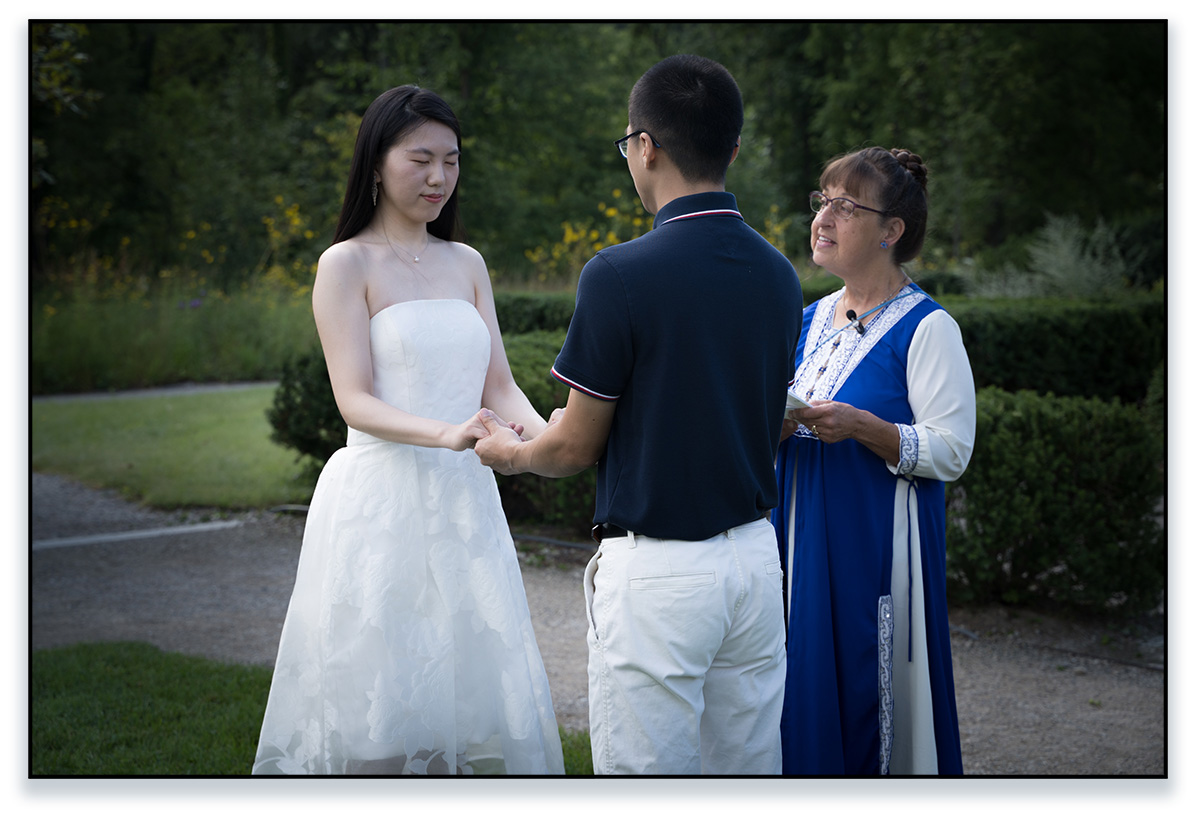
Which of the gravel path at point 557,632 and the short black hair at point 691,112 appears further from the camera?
the gravel path at point 557,632

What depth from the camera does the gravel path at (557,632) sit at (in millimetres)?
3949

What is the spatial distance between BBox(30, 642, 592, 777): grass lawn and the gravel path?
30 centimetres

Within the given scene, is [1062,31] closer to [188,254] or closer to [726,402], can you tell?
[188,254]

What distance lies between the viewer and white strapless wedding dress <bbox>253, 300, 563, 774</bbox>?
2.61 meters

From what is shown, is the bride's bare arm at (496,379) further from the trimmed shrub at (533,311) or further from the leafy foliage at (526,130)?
the leafy foliage at (526,130)

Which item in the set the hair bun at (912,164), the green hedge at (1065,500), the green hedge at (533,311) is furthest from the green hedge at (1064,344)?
the hair bun at (912,164)

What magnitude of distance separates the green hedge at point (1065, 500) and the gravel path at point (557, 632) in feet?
1.07

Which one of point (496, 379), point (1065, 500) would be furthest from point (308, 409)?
point (1065, 500)

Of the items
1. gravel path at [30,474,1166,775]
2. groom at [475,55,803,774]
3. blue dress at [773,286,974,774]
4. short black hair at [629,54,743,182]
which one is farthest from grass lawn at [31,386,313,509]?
short black hair at [629,54,743,182]

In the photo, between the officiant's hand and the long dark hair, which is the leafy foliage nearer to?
the long dark hair

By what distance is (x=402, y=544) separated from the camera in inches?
104

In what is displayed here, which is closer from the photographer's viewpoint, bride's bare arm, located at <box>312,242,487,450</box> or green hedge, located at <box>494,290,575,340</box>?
bride's bare arm, located at <box>312,242,487,450</box>

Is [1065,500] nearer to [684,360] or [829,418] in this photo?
[829,418]

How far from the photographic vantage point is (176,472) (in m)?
8.26
